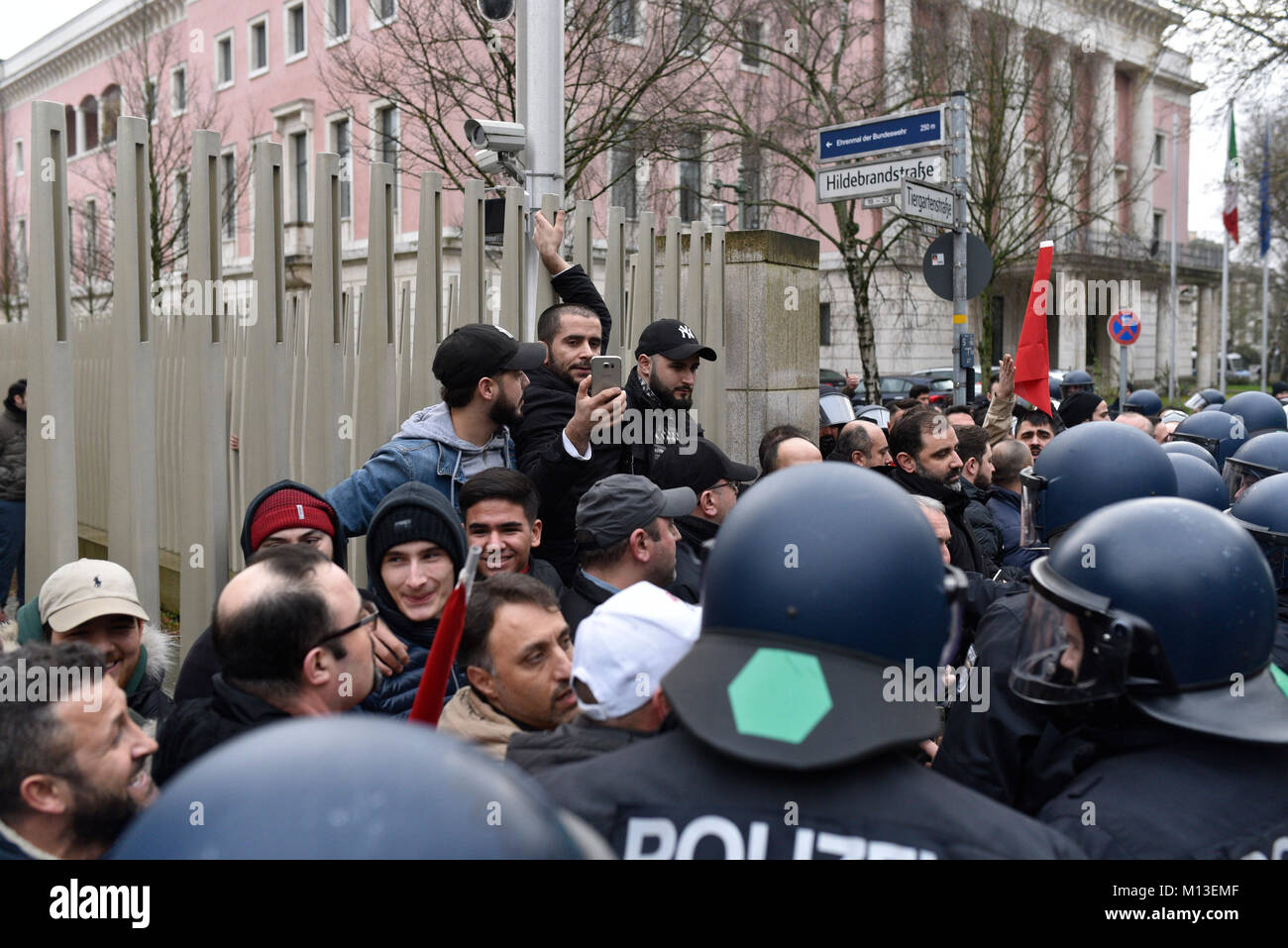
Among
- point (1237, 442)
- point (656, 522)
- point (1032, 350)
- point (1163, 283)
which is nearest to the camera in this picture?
point (656, 522)

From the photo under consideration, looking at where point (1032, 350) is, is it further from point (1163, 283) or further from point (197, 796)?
point (1163, 283)

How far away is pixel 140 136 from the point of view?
14.5ft

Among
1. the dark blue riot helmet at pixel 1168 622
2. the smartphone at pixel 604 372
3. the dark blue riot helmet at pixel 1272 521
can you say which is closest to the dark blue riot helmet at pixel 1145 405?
the dark blue riot helmet at pixel 1272 521

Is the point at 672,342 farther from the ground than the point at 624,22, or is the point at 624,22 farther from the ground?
the point at 624,22

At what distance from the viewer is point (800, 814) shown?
1.46 metres

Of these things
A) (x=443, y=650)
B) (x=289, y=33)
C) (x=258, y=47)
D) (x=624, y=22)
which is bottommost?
(x=443, y=650)

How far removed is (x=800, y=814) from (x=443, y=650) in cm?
97

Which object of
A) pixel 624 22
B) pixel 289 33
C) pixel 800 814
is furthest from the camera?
pixel 289 33

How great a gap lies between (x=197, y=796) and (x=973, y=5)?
2201cm

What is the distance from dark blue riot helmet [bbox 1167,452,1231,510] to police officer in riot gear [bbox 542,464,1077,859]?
8.46ft

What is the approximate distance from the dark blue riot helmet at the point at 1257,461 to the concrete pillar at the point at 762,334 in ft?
12.4

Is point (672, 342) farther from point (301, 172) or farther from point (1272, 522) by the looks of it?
point (301, 172)

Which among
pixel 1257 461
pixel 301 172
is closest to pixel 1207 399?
pixel 1257 461
